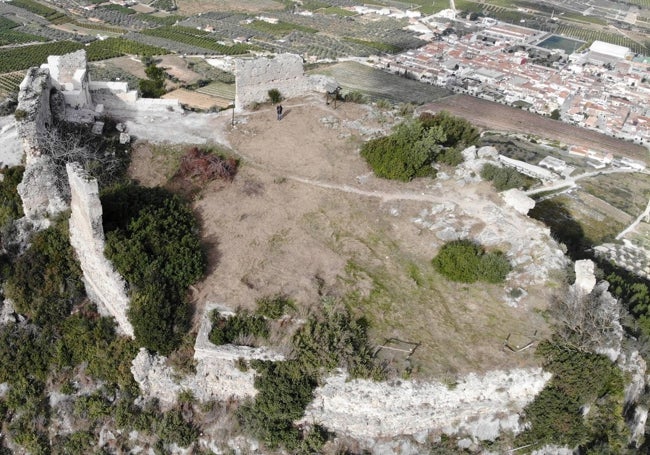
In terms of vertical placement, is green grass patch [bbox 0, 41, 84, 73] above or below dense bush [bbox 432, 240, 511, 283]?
below

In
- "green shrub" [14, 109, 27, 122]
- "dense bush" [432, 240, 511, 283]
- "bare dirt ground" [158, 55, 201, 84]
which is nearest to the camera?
"dense bush" [432, 240, 511, 283]

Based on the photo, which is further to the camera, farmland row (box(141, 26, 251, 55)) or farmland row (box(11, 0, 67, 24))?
farmland row (box(11, 0, 67, 24))

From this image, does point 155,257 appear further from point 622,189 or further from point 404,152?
point 622,189

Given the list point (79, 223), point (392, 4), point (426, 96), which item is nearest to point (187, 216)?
point (79, 223)

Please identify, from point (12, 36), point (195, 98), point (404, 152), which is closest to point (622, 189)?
point (404, 152)

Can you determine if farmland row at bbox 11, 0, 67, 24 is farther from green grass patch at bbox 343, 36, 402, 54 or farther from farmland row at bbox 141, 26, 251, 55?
green grass patch at bbox 343, 36, 402, 54

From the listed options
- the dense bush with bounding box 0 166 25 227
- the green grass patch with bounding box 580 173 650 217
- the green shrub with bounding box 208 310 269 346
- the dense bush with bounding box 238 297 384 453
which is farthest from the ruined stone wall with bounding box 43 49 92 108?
the green grass patch with bounding box 580 173 650 217

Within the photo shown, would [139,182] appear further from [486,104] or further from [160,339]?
[486,104]
